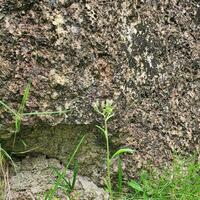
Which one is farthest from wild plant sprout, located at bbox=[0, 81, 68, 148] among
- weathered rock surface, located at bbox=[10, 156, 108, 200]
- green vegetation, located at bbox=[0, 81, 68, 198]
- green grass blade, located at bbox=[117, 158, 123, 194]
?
green grass blade, located at bbox=[117, 158, 123, 194]

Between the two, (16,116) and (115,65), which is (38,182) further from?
(115,65)

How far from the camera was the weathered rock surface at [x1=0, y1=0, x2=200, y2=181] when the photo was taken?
1.93m

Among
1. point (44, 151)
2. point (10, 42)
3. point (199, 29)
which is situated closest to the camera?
point (10, 42)

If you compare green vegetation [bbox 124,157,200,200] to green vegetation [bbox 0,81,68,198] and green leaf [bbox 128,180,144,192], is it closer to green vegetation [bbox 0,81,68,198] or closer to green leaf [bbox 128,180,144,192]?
green leaf [bbox 128,180,144,192]

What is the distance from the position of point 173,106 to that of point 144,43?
0.33 metres

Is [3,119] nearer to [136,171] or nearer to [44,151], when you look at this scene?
[44,151]

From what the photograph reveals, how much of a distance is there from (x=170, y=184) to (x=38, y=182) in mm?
555

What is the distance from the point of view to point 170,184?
6.85ft

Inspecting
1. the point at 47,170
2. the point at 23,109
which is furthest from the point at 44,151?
the point at 23,109

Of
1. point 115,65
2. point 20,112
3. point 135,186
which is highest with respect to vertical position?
point 115,65

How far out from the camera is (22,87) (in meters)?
1.94

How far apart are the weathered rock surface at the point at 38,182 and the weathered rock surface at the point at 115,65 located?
193mm

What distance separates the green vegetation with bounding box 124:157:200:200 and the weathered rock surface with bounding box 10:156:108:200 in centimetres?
16

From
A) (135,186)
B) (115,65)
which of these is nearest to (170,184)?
(135,186)
